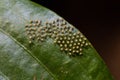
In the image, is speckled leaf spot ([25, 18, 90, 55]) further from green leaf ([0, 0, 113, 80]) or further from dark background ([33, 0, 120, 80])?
dark background ([33, 0, 120, 80])

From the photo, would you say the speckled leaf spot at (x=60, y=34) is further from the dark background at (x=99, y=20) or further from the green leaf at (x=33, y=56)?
the dark background at (x=99, y=20)

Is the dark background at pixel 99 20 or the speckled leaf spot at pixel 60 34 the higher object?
the speckled leaf spot at pixel 60 34

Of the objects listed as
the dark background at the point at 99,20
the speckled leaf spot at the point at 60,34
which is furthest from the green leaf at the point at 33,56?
the dark background at the point at 99,20

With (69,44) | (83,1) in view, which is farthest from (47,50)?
(83,1)

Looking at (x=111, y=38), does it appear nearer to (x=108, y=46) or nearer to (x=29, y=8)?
(x=108, y=46)

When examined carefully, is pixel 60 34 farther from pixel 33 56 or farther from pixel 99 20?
pixel 99 20

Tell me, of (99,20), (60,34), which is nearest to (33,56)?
(60,34)
